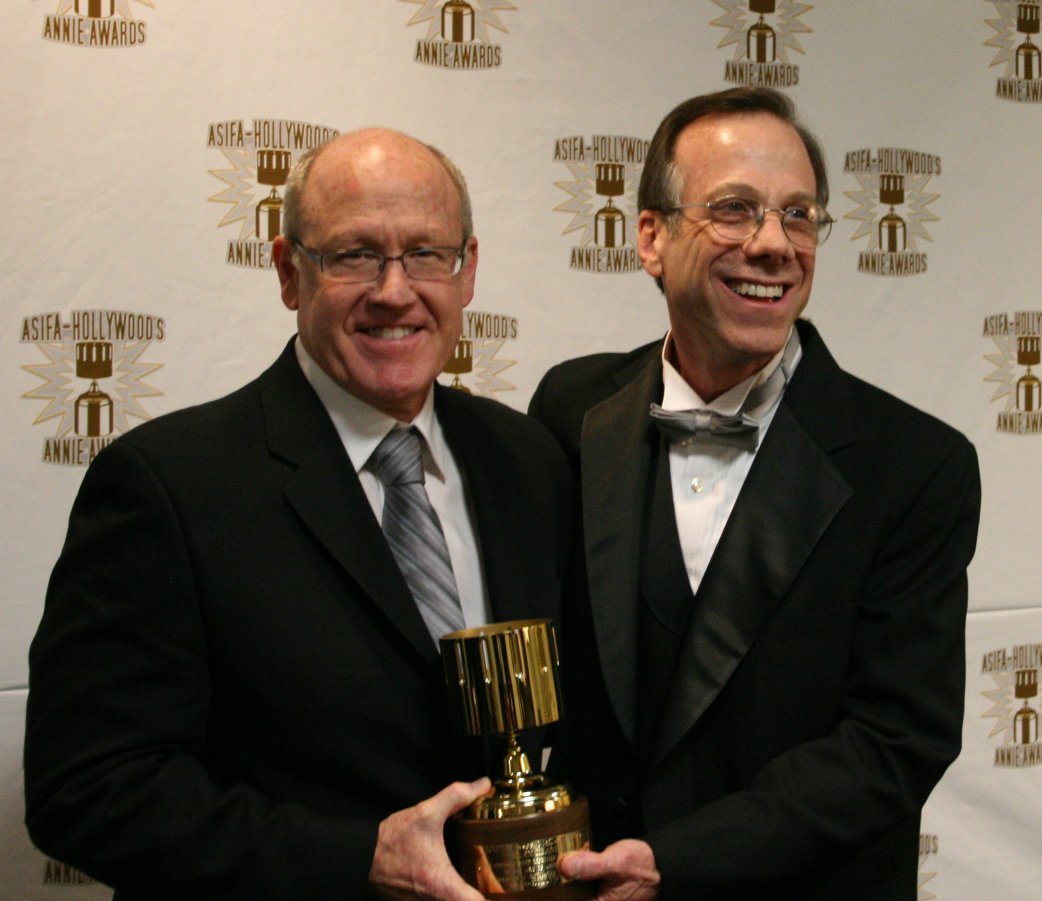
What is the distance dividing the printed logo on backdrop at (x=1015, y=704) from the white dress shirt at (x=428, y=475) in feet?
4.57

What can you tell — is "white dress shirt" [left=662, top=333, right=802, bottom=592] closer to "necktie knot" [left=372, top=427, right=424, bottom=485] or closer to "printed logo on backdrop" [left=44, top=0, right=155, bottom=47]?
"necktie knot" [left=372, top=427, right=424, bottom=485]

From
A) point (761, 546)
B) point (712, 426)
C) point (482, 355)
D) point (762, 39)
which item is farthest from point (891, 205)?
point (761, 546)

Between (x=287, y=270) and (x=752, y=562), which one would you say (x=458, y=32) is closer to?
(x=287, y=270)

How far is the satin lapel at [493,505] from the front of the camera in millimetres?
1339

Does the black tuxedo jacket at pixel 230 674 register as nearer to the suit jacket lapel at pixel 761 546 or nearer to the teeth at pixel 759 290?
the suit jacket lapel at pixel 761 546

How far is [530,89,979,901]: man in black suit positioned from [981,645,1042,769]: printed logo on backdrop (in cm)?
102

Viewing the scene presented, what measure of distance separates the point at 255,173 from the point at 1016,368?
148 cm

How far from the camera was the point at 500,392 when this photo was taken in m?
2.10

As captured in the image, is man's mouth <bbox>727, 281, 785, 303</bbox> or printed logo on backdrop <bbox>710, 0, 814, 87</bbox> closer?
man's mouth <bbox>727, 281, 785, 303</bbox>

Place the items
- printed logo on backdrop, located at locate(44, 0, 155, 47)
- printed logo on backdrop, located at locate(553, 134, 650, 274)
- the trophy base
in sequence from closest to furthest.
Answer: the trophy base → printed logo on backdrop, located at locate(44, 0, 155, 47) → printed logo on backdrop, located at locate(553, 134, 650, 274)

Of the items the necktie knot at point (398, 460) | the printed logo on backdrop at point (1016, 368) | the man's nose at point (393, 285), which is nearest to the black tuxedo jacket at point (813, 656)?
the necktie knot at point (398, 460)

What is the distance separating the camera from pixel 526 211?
2094mm

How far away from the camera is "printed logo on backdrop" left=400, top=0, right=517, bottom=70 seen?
2.01m

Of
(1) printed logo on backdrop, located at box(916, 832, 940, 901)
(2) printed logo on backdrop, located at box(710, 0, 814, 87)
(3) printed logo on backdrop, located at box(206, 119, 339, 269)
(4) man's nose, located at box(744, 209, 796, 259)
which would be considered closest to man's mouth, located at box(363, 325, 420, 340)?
(4) man's nose, located at box(744, 209, 796, 259)
